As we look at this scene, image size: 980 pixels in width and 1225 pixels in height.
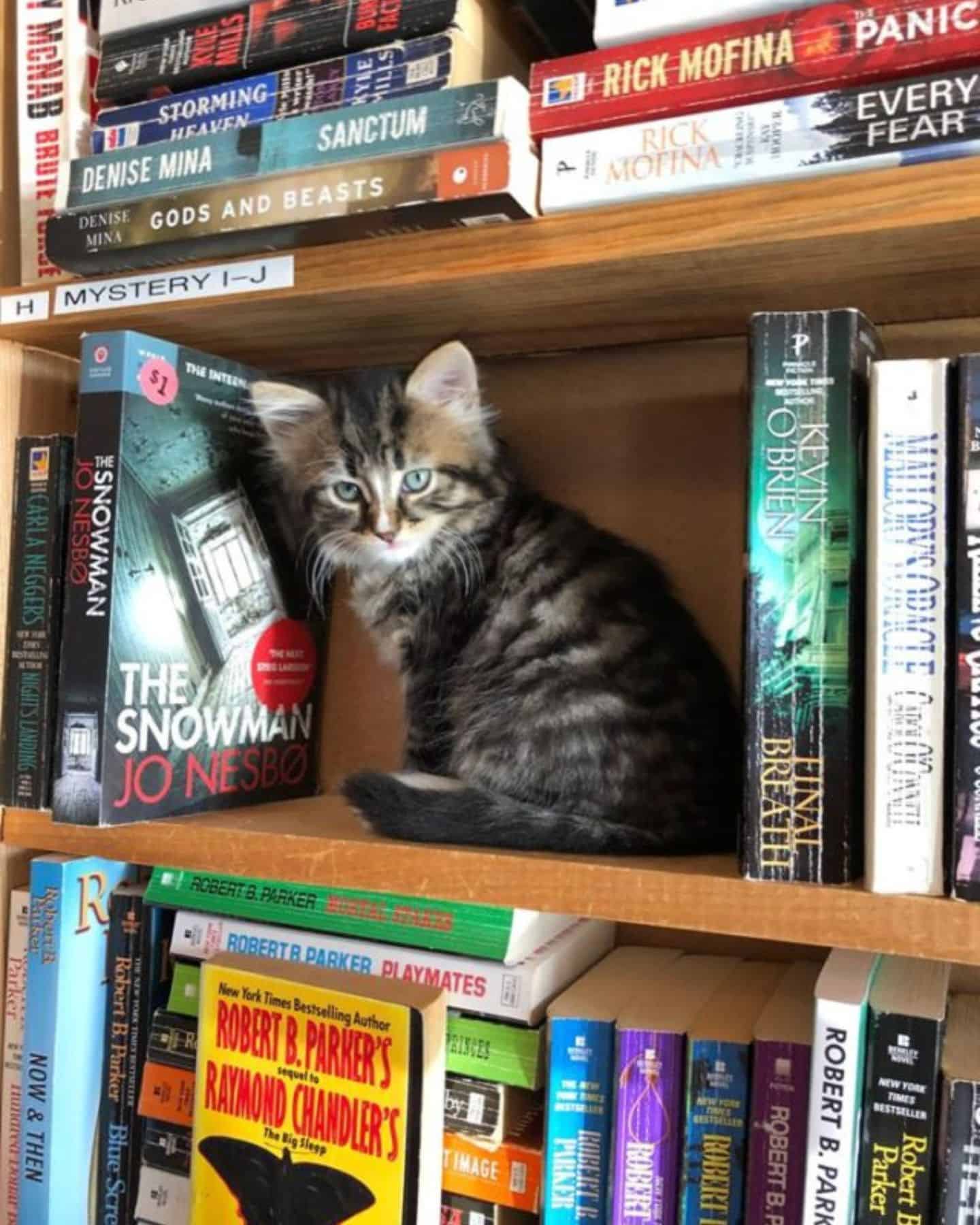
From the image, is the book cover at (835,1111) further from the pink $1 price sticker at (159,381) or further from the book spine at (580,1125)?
the pink $1 price sticker at (159,381)

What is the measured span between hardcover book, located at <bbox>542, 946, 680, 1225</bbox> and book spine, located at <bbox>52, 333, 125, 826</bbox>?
0.37m

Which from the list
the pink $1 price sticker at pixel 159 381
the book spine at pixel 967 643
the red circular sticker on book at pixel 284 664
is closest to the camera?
the book spine at pixel 967 643

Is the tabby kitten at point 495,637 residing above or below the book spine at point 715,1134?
above

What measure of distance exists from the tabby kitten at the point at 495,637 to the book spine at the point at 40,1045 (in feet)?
0.96

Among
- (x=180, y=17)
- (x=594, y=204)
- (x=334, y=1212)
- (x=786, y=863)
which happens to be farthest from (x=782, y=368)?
(x=334, y=1212)

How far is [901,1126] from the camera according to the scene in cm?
63

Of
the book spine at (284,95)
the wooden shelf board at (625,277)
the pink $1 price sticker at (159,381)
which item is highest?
the book spine at (284,95)

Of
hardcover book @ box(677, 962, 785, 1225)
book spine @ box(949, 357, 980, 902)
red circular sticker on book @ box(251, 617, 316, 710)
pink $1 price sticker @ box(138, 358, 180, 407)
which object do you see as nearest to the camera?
book spine @ box(949, 357, 980, 902)

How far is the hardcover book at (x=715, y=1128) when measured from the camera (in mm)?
677

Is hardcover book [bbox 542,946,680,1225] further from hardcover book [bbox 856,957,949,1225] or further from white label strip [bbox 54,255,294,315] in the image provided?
white label strip [bbox 54,255,294,315]

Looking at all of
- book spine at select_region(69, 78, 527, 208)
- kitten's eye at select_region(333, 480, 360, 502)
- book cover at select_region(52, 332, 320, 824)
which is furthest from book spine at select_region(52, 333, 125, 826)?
kitten's eye at select_region(333, 480, 360, 502)

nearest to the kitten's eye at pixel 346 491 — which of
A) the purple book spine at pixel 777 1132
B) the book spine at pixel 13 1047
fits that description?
the book spine at pixel 13 1047

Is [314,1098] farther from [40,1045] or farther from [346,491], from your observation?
[346,491]

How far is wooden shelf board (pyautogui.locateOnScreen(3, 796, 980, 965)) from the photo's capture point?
57cm
